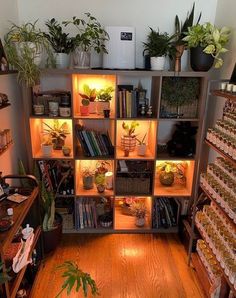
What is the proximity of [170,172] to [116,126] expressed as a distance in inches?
29.1

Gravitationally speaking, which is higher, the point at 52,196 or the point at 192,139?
the point at 192,139

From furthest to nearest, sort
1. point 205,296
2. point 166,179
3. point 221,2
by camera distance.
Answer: point 166,179 → point 221,2 → point 205,296

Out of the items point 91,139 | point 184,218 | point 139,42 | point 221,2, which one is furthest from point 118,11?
point 184,218

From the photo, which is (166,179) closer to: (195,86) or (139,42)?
(195,86)

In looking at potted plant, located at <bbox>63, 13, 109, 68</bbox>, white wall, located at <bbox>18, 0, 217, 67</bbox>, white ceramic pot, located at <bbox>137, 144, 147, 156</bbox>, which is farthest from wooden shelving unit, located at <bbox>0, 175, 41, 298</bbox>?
white wall, located at <bbox>18, 0, 217, 67</bbox>

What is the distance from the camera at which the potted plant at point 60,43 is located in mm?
2176

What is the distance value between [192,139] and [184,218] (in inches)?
29.9

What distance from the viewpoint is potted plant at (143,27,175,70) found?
218 centimetres

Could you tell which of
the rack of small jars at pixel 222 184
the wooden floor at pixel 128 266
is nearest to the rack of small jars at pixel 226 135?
the rack of small jars at pixel 222 184

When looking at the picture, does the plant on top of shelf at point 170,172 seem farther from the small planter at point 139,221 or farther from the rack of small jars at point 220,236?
the rack of small jars at point 220,236

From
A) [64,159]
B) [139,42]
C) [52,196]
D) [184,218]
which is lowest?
[184,218]

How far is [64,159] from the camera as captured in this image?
2455 millimetres

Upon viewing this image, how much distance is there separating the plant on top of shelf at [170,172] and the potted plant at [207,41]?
41.2 inches

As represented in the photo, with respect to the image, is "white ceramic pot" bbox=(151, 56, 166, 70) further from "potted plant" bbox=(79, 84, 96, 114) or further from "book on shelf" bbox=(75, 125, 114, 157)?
"book on shelf" bbox=(75, 125, 114, 157)
